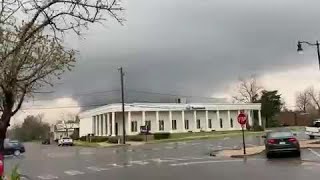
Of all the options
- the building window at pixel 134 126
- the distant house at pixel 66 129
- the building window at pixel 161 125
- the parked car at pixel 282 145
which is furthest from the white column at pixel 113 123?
the parked car at pixel 282 145

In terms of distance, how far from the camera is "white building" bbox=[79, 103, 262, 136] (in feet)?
284

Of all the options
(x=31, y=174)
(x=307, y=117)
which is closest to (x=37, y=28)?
(x=31, y=174)

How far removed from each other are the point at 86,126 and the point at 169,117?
2749 centimetres

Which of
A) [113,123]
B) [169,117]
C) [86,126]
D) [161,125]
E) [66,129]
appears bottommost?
[161,125]

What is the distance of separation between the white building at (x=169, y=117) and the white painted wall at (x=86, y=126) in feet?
20.5

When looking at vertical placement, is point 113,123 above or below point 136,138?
above

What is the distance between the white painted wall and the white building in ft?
20.5

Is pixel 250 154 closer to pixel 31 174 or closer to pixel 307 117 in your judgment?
pixel 31 174

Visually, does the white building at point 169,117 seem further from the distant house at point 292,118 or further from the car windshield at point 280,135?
the car windshield at point 280,135

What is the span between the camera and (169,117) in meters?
89.2

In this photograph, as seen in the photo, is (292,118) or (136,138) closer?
(136,138)

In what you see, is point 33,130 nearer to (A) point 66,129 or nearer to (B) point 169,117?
(A) point 66,129

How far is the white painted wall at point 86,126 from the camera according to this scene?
107m

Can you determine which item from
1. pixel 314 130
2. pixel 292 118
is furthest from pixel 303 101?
pixel 314 130
